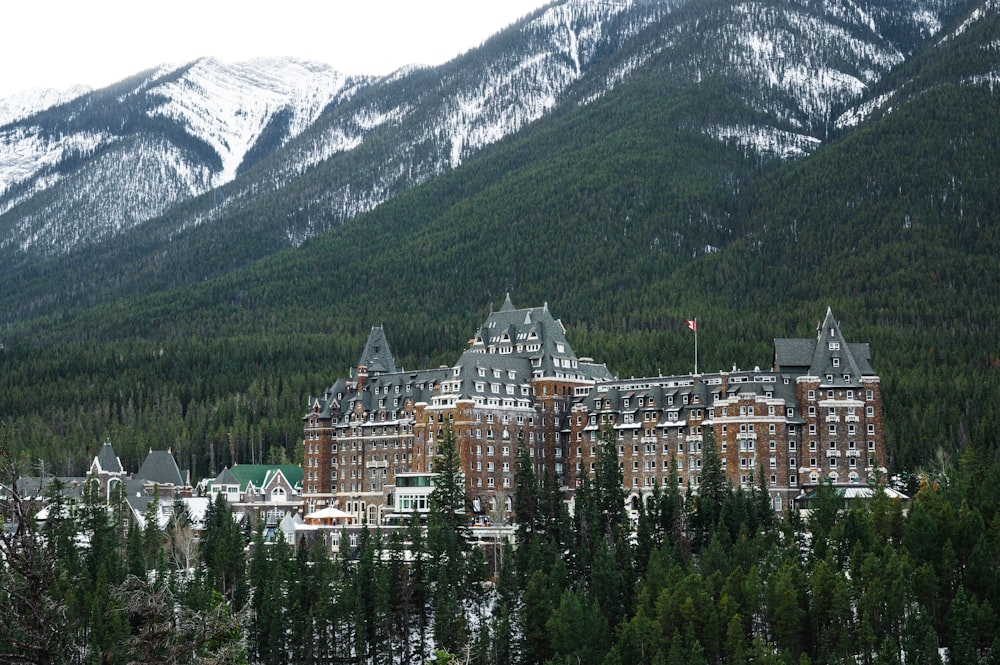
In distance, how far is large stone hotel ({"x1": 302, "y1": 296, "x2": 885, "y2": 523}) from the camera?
150 meters

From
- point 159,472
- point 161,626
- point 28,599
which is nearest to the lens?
point 28,599

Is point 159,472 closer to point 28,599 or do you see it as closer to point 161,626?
point 161,626

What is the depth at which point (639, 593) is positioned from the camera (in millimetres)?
116375

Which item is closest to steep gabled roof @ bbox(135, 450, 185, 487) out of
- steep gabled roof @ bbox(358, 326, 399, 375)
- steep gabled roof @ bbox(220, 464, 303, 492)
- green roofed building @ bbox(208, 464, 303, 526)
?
green roofed building @ bbox(208, 464, 303, 526)

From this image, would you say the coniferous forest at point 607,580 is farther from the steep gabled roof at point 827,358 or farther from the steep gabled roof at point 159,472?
the steep gabled roof at point 159,472

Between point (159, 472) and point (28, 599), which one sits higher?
point (159, 472)

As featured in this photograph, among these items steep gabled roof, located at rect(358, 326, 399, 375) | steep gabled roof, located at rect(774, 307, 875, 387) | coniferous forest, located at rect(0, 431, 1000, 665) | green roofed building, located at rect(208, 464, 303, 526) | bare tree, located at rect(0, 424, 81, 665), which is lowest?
coniferous forest, located at rect(0, 431, 1000, 665)

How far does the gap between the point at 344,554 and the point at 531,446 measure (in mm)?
37410

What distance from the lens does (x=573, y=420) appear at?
168 meters

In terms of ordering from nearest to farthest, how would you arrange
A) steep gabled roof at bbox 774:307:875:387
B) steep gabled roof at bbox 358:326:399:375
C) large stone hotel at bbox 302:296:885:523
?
large stone hotel at bbox 302:296:885:523 → steep gabled roof at bbox 774:307:875:387 → steep gabled roof at bbox 358:326:399:375

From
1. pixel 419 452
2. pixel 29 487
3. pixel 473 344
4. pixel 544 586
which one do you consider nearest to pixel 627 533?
pixel 544 586

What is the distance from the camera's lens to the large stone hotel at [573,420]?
150375mm

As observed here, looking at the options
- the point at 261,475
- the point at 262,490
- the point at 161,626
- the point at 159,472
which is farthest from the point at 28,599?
the point at 159,472

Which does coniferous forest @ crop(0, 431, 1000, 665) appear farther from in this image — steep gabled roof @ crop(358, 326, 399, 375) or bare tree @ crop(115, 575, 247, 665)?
bare tree @ crop(115, 575, 247, 665)
